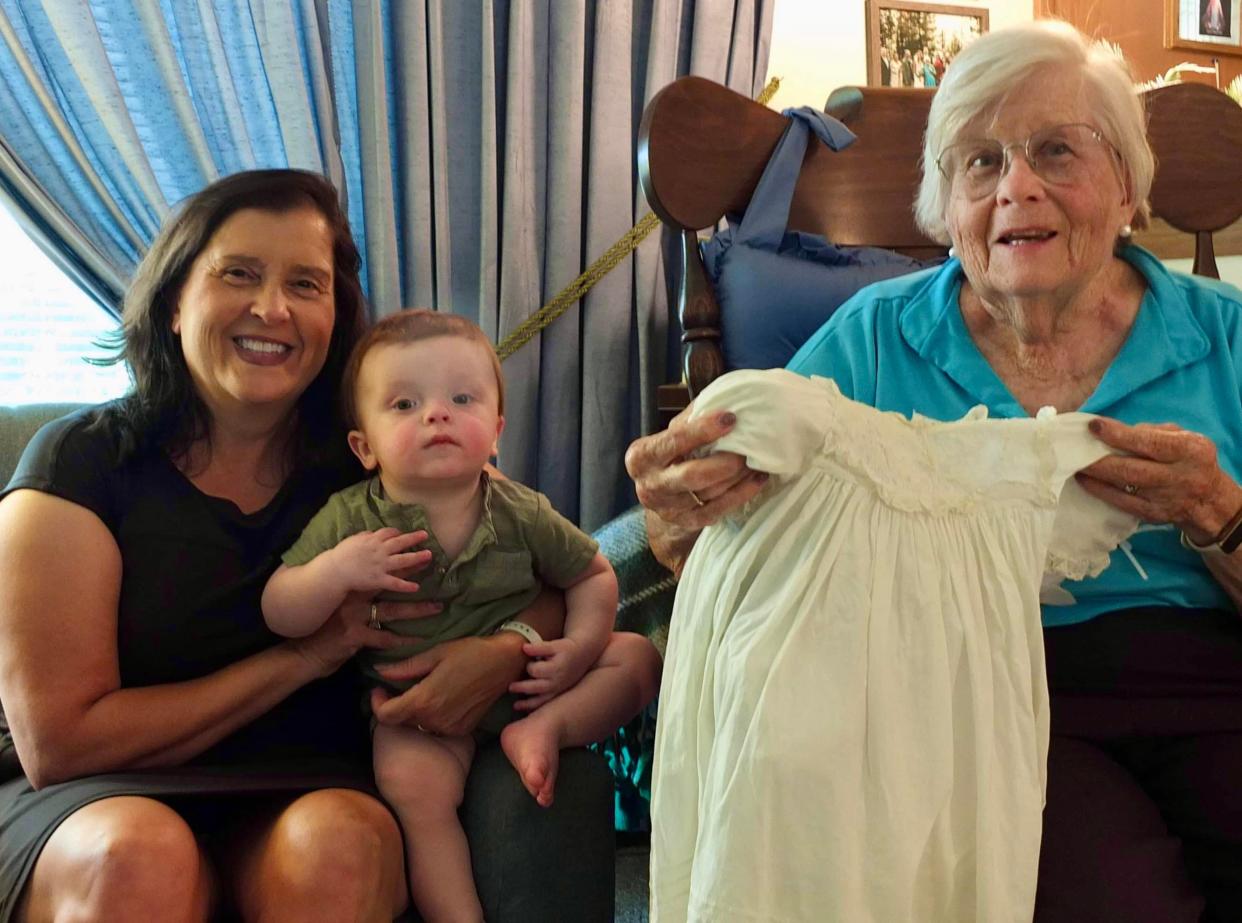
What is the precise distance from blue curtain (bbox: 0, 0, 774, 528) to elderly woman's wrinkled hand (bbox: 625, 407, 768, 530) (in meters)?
1.18

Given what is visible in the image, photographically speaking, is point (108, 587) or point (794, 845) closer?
point (794, 845)

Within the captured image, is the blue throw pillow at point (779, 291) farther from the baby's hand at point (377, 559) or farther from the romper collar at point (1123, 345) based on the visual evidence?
the baby's hand at point (377, 559)

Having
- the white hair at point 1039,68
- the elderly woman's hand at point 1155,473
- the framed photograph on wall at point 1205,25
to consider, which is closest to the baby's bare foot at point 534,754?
the elderly woman's hand at point 1155,473

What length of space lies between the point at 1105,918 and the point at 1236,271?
6.60ft

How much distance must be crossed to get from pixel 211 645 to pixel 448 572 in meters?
0.29

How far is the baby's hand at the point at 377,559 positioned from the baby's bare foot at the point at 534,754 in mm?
204

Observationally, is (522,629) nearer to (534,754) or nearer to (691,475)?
(534,754)

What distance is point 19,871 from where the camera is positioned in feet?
3.49

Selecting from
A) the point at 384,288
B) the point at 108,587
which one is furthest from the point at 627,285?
the point at 108,587

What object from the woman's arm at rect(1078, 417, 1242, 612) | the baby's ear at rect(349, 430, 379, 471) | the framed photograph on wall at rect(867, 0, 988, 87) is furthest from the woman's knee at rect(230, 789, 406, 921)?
the framed photograph on wall at rect(867, 0, 988, 87)

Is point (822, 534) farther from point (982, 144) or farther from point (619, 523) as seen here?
point (619, 523)

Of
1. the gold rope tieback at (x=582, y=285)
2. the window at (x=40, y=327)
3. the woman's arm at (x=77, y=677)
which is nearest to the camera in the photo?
the woman's arm at (x=77, y=677)

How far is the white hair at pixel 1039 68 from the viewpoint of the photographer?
1.27 metres

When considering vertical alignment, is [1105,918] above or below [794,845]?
below
